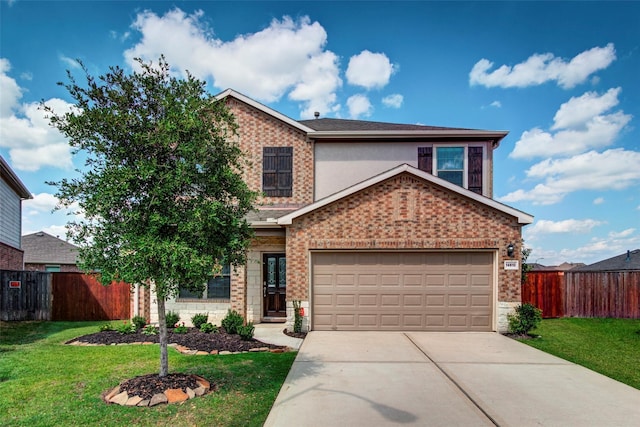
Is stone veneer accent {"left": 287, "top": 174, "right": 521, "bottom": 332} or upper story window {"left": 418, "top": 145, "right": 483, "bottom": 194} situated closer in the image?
stone veneer accent {"left": 287, "top": 174, "right": 521, "bottom": 332}

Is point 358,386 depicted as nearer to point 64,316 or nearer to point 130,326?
point 130,326

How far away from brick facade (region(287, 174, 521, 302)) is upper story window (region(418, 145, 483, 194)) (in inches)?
105

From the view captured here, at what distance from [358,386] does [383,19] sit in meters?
9.97

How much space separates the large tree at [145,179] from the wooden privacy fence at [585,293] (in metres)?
12.3

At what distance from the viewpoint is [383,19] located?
1080 cm

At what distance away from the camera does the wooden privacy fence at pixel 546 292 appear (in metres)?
13.0

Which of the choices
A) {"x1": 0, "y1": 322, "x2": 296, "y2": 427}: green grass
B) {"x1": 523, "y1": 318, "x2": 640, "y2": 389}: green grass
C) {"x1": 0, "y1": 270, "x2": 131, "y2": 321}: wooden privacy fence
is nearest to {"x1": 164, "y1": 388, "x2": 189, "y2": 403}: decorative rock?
{"x1": 0, "y1": 322, "x2": 296, "y2": 427}: green grass

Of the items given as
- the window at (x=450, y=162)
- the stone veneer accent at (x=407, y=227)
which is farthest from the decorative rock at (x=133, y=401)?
the window at (x=450, y=162)

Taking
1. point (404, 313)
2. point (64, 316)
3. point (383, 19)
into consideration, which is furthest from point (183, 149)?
point (64, 316)

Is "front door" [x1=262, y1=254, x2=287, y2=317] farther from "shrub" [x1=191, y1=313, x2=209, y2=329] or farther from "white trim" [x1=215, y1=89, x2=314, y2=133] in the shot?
"white trim" [x1=215, y1=89, x2=314, y2=133]

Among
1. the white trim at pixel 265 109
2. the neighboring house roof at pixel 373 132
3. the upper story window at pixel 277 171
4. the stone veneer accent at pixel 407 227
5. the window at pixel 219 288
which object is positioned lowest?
the window at pixel 219 288

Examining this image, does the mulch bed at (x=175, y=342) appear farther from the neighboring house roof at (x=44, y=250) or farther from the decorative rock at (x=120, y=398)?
the neighboring house roof at (x=44, y=250)

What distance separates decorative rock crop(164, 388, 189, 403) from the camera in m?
5.03

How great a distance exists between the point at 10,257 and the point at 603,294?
2422 centimetres
